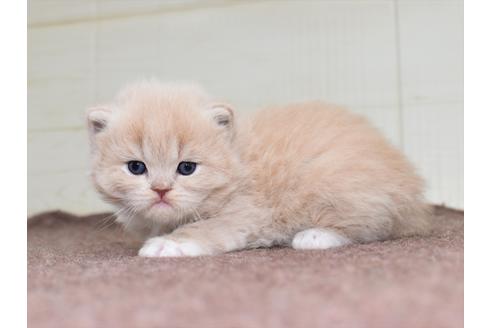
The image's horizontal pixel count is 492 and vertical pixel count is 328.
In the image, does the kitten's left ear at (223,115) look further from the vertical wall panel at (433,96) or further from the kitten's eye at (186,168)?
the vertical wall panel at (433,96)

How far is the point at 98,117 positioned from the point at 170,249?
0.48 m

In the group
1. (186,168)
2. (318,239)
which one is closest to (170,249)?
(186,168)

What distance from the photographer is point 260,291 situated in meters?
0.96

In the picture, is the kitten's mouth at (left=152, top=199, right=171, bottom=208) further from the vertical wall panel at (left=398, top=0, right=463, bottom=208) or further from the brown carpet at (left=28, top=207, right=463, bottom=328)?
the vertical wall panel at (left=398, top=0, right=463, bottom=208)

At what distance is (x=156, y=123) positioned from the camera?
1.67 m

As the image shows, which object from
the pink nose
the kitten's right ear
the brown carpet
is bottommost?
the brown carpet

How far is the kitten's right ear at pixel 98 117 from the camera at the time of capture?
1802 millimetres

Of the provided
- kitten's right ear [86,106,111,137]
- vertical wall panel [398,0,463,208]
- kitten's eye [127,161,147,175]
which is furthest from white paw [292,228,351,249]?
vertical wall panel [398,0,463,208]

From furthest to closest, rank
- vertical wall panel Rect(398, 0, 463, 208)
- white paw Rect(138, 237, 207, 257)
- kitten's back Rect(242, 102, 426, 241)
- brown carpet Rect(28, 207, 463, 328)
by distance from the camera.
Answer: vertical wall panel Rect(398, 0, 463, 208)
kitten's back Rect(242, 102, 426, 241)
white paw Rect(138, 237, 207, 257)
brown carpet Rect(28, 207, 463, 328)

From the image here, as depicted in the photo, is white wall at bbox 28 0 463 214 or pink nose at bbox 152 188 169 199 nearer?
pink nose at bbox 152 188 169 199

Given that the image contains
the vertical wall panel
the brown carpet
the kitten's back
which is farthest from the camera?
the vertical wall panel

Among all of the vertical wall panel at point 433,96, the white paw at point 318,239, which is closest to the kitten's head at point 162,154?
the white paw at point 318,239

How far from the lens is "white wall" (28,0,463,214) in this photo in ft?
8.46
